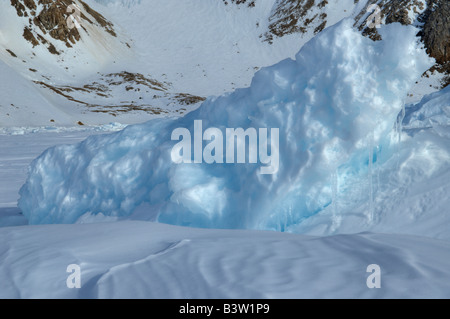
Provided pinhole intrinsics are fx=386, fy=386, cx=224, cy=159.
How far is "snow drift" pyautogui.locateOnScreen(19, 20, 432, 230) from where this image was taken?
3.69m

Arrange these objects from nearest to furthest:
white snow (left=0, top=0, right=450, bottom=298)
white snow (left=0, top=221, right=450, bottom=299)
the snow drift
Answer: white snow (left=0, top=221, right=450, bottom=299), white snow (left=0, top=0, right=450, bottom=298), the snow drift

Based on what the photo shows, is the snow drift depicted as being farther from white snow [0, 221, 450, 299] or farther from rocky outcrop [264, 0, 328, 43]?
rocky outcrop [264, 0, 328, 43]

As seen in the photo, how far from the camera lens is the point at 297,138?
3.84 metres

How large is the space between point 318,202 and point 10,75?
25892 mm

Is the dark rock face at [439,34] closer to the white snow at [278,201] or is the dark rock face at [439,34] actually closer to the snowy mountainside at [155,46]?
the snowy mountainside at [155,46]

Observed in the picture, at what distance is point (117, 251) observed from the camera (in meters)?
2.40

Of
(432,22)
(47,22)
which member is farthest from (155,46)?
(432,22)

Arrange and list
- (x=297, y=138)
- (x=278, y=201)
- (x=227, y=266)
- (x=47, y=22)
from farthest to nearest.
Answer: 1. (x=47, y=22)
2. (x=297, y=138)
3. (x=278, y=201)
4. (x=227, y=266)

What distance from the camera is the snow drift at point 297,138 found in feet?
12.1

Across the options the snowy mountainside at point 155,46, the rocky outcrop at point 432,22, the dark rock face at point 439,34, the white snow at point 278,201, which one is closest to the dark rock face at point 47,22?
the snowy mountainside at point 155,46

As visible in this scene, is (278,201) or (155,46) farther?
(155,46)

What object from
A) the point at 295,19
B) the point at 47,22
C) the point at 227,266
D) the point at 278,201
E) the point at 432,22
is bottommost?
the point at 227,266

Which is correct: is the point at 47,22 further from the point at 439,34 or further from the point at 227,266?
the point at 227,266

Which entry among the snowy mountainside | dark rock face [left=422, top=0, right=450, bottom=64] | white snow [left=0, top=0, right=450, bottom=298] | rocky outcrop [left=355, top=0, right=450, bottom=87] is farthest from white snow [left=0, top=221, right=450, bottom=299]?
dark rock face [left=422, top=0, right=450, bottom=64]
